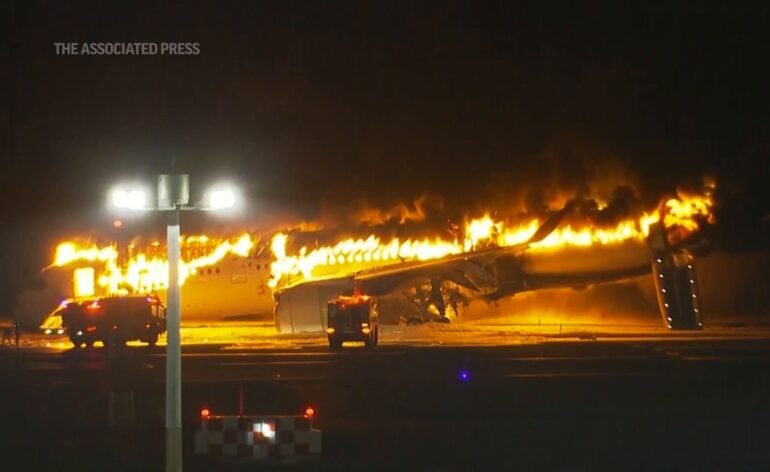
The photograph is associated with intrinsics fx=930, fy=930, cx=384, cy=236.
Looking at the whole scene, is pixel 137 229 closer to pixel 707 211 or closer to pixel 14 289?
pixel 14 289

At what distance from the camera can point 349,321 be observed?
26.9 meters

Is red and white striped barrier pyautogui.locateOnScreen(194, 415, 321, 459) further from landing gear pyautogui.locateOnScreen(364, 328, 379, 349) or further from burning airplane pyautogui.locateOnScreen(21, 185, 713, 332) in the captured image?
burning airplane pyautogui.locateOnScreen(21, 185, 713, 332)

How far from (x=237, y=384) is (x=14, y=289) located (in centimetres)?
3672

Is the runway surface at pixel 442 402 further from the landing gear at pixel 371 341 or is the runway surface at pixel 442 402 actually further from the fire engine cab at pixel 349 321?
the fire engine cab at pixel 349 321

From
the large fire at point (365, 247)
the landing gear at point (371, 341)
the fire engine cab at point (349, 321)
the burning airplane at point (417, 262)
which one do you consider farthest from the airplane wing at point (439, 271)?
the fire engine cab at point (349, 321)

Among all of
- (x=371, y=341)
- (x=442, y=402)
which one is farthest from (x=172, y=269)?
(x=371, y=341)

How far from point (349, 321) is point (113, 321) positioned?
8.01 m

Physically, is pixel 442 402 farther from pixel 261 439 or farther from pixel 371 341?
pixel 371 341

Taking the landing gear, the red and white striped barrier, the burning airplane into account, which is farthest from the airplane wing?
the red and white striped barrier

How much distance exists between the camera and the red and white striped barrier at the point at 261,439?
11.6m

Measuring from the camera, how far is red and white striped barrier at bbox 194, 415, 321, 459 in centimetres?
1162

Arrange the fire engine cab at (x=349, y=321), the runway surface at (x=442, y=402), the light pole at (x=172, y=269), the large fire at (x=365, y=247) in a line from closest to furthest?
the light pole at (x=172, y=269)
the runway surface at (x=442, y=402)
the fire engine cab at (x=349, y=321)
the large fire at (x=365, y=247)

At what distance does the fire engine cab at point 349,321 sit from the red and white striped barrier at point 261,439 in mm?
14910

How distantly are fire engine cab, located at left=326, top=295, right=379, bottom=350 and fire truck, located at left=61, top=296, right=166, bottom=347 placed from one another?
6.48 metres
